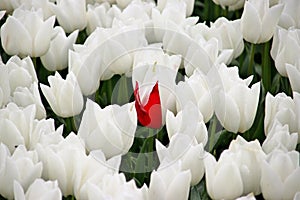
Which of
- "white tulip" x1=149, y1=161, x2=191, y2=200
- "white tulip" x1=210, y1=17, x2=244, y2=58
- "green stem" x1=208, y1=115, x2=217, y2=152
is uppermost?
"white tulip" x1=149, y1=161, x2=191, y2=200

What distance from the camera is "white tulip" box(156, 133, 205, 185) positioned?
1301mm

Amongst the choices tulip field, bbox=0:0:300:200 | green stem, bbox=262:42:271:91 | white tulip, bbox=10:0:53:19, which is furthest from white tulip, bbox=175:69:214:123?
white tulip, bbox=10:0:53:19

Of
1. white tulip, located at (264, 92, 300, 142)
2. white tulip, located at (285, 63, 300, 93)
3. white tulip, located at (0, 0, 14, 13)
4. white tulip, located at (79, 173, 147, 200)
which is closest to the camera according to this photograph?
white tulip, located at (79, 173, 147, 200)

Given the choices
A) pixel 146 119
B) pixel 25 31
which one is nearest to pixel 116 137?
pixel 146 119

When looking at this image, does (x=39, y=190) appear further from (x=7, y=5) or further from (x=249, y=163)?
(x=7, y=5)

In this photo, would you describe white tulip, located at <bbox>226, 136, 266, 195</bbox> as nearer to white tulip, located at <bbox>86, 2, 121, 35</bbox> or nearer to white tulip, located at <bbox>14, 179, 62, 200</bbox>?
white tulip, located at <bbox>14, 179, 62, 200</bbox>

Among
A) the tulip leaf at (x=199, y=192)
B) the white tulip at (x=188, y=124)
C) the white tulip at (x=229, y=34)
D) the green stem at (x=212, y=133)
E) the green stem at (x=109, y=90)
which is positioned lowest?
the tulip leaf at (x=199, y=192)

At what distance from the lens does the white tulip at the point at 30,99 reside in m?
1.50

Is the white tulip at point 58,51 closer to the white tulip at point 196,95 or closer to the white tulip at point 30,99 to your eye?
the white tulip at point 30,99

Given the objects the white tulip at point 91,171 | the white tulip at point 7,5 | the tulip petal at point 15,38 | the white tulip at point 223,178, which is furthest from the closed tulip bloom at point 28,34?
the white tulip at point 223,178

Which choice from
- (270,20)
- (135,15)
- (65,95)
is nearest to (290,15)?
(270,20)

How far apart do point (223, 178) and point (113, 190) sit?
0.61 feet

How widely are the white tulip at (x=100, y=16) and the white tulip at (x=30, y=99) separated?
1.12 feet

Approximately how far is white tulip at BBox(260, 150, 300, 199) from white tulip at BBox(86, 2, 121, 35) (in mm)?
676
